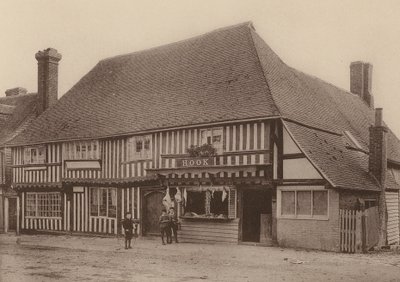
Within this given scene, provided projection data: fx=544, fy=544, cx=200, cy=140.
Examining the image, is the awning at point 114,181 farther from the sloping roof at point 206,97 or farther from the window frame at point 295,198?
the window frame at point 295,198

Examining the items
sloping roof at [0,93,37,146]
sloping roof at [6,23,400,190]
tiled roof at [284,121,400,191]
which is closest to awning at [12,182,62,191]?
sloping roof at [6,23,400,190]

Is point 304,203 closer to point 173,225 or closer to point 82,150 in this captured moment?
point 173,225

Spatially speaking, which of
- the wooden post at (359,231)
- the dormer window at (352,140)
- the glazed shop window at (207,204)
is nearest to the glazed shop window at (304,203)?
the wooden post at (359,231)

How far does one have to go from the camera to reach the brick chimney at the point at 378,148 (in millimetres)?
20500

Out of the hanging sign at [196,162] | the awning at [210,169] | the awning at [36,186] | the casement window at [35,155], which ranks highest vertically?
the casement window at [35,155]

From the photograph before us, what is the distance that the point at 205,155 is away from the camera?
65.8ft

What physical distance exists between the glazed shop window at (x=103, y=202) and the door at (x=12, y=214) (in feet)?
22.6

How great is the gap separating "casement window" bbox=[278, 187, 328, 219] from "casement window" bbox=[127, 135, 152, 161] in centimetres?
633

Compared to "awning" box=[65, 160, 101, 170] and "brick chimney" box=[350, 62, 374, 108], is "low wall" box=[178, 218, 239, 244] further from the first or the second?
"brick chimney" box=[350, 62, 374, 108]

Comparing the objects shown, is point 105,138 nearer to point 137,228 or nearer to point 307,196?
point 137,228

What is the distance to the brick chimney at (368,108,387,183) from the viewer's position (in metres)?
20.5

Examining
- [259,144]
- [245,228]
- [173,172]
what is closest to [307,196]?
[259,144]

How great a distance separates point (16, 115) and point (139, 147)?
12.2 m

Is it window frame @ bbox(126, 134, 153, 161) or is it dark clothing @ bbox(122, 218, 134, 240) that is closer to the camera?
dark clothing @ bbox(122, 218, 134, 240)
